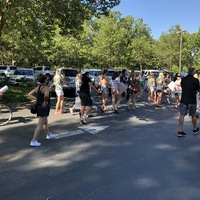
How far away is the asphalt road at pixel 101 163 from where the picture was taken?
4.23 metres

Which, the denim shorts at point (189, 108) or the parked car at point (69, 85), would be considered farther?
the parked car at point (69, 85)

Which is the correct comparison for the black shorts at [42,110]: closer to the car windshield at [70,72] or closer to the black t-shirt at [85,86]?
the black t-shirt at [85,86]

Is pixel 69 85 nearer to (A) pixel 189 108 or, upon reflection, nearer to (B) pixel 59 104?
(B) pixel 59 104

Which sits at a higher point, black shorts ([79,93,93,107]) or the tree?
the tree

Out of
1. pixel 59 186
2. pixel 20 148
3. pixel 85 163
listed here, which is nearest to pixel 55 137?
pixel 20 148

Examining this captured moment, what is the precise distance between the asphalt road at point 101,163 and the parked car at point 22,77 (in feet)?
42.9

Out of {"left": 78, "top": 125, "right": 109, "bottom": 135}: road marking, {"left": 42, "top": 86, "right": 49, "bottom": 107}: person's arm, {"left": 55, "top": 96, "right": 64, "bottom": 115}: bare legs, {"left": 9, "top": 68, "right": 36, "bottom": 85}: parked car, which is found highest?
{"left": 9, "top": 68, "right": 36, "bottom": 85}: parked car

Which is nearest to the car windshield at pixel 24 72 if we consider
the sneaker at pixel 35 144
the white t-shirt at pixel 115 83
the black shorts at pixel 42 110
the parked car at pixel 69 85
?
the parked car at pixel 69 85

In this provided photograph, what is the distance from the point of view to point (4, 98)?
13.3 metres

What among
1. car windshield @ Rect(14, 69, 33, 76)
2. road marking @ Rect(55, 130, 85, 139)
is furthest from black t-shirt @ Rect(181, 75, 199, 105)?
car windshield @ Rect(14, 69, 33, 76)

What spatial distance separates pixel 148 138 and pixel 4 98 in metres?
8.08

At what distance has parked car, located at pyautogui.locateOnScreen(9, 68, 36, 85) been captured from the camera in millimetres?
21858

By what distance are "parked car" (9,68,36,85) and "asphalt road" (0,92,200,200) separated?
1308 centimetres

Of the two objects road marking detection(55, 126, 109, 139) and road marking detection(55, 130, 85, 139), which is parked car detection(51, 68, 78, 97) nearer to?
road marking detection(55, 126, 109, 139)
